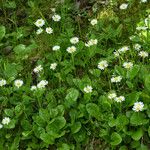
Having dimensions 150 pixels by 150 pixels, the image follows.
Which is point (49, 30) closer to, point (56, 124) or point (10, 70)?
point (10, 70)

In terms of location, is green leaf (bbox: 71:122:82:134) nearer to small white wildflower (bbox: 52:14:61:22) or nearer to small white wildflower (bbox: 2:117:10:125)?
small white wildflower (bbox: 2:117:10:125)

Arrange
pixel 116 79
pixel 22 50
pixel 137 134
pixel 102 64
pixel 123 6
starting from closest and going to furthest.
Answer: pixel 137 134 → pixel 116 79 → pixel 102 64 → pixel 22 50 → pixel 123 6

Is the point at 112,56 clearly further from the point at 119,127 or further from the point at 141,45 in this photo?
the point at 119,127

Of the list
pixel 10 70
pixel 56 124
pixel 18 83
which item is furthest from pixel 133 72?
pixel 10 70

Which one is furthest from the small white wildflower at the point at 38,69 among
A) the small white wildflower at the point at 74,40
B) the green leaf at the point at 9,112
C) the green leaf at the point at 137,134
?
the green leaf at the point at 137,134

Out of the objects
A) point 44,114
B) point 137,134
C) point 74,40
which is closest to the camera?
point 137,134

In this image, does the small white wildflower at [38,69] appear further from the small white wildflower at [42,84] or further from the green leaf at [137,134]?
the green leaf at [137,134]
